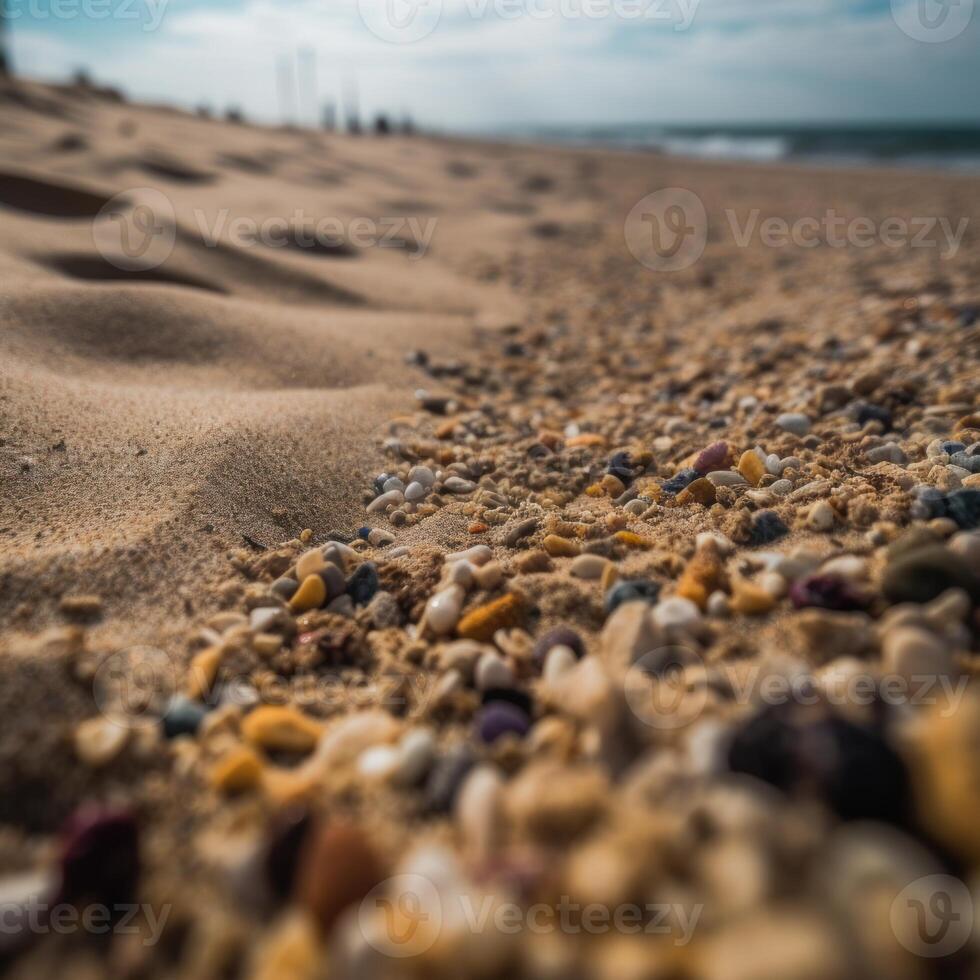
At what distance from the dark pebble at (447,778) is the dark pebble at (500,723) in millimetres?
43

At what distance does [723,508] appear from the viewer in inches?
64.2

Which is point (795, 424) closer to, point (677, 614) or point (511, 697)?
point (677, 614)

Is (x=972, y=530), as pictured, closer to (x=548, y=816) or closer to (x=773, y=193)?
(x=548, y=816)

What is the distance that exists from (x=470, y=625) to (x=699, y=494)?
2.39 feet

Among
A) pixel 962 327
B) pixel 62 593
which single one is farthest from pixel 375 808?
pixel 962 327

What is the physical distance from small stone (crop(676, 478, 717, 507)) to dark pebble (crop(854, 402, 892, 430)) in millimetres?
662

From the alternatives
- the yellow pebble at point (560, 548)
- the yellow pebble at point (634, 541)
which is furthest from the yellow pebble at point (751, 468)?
the yellow pebble at point (560, 548)

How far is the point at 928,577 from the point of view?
1134 mm

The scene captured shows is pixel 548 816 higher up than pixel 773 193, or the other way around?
pixel 773 193

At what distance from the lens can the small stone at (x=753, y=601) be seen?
3.99 feet

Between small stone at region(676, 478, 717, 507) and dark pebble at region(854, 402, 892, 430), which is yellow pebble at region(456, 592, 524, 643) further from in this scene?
dark pebble at region(854, 402, 892, 430)

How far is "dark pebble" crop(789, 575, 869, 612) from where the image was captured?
1167mm

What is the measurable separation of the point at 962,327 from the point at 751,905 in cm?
279

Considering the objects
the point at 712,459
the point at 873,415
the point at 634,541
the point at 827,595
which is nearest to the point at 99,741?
the point at 634,541
